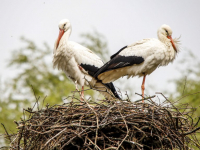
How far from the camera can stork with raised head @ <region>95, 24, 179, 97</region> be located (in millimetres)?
7332

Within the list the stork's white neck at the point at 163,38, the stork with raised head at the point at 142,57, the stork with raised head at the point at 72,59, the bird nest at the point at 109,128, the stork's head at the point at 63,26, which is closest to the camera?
the bird nest at the point at 109,128

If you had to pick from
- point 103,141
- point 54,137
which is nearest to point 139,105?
point 103,141

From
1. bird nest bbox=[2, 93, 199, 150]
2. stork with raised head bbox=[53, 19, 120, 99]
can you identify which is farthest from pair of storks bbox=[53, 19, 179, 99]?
bird nest bbox=[2, 93, 199, 150]

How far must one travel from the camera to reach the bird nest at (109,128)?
4754mm

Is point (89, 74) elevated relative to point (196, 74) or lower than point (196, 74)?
lower

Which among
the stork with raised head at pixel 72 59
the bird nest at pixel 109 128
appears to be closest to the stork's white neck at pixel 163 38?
the stork with raised head at pixel 72 59

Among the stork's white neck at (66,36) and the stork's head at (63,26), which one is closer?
the stork's white neck at (66,36)

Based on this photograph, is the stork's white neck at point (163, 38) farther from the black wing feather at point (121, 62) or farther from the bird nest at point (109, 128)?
the bird nest at point (109, 128)

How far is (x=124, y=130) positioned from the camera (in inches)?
194

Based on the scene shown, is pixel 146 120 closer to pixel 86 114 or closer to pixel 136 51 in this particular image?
pixel 86 114

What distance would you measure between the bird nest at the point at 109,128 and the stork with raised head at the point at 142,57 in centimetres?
227

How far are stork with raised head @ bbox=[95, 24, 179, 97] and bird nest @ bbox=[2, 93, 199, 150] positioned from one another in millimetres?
2266

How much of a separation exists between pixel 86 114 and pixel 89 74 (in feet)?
11.8

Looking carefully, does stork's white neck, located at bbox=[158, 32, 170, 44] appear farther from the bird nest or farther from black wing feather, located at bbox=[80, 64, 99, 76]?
the bird nest
